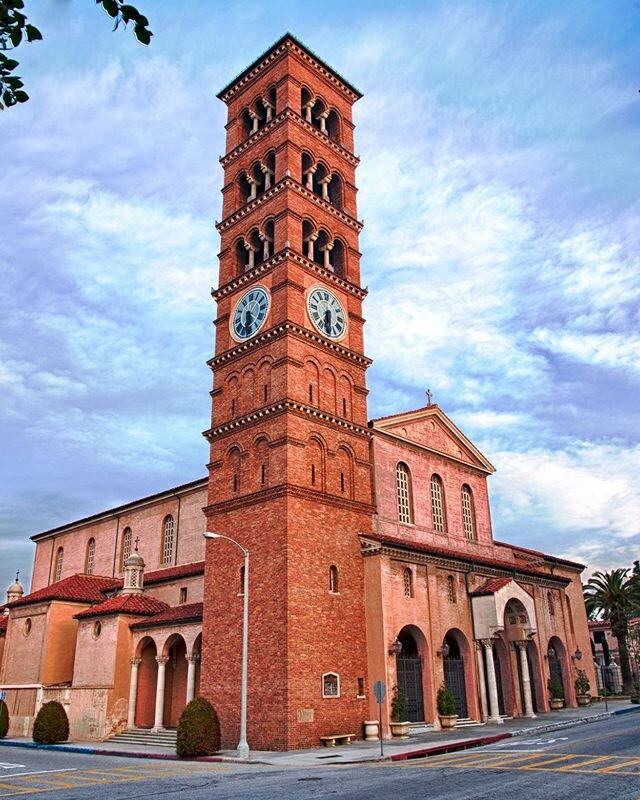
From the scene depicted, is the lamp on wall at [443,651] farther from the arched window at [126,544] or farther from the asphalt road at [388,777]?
the arched window at [126,544]

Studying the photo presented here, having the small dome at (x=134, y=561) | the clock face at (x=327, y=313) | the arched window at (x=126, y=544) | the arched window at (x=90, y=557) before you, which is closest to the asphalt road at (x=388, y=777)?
the small dome at (x=134, y=561)

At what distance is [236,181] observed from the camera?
128ft

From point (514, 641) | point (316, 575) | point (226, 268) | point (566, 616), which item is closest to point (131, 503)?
point (226, 268)

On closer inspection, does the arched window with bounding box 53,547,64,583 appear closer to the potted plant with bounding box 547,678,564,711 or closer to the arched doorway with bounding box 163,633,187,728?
the arched doorway with bounding box 163,633,187,728

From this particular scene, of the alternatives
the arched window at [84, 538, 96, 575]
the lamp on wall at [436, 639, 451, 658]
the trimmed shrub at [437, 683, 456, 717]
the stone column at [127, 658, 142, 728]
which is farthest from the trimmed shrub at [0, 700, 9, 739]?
the lamp on wall at [436, 639, 451, 658]

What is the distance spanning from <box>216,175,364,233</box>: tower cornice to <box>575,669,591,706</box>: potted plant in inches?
1102

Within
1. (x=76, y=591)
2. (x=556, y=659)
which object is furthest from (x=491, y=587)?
(x=76, y=591)

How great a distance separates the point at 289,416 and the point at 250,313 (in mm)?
6831

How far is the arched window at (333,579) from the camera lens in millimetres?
28703

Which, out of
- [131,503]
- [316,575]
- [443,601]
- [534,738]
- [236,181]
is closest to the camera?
[534,738]

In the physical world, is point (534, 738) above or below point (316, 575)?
below

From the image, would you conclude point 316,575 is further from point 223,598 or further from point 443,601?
point 443,601

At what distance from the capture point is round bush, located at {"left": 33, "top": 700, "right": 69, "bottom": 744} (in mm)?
31000

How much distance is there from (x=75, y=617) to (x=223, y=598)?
38.9ft
